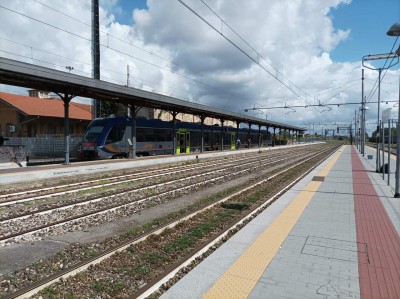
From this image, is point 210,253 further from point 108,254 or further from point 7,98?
point 7,98

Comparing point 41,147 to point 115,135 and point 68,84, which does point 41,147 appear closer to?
point 115,135

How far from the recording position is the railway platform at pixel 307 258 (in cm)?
409

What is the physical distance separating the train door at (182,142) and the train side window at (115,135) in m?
8.35

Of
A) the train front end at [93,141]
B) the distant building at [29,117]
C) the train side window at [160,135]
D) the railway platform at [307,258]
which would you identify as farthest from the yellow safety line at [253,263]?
the distant building at [29,117]

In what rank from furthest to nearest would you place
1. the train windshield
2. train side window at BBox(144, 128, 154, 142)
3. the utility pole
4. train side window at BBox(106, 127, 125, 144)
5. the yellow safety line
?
the utility pole → train side window at BBox(144, 128, 154, 142) → train side window at BBox(106, 127, 125, 144) → the train windshield → the yellow safety line

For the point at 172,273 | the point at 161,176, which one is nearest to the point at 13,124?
the point at 161,176

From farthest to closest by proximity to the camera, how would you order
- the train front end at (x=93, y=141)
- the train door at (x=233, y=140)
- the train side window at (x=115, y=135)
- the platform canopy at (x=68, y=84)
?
the train door at (x=233, y=140) → the train side window at (x=115, y=135) → the train front end at (x=93, y=141) → the platform canopy at (x=68, y=84)

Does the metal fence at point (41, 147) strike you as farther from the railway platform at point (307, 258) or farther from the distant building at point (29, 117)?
the railway platform at point (307, 258)

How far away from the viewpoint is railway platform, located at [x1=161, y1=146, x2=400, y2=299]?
4.09m

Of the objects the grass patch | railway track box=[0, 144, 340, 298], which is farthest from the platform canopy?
the grass patch

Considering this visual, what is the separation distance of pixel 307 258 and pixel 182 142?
2821 centimetres

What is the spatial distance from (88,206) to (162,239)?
3901 millimetres

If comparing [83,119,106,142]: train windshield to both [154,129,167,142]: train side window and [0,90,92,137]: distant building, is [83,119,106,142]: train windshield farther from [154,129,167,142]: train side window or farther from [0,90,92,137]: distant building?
[0,90,92,137]: distant building

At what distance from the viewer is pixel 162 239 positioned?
257 inches
